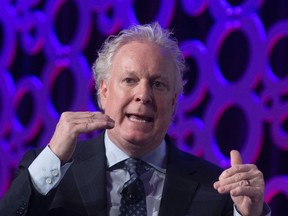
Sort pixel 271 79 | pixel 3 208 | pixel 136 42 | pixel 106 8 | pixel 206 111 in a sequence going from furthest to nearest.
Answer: pixel 106 8 < pixel 206 111 < pixel 271 79 < pixel 136 42 < pixel 3 208

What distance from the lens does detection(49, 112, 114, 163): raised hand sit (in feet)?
5.01

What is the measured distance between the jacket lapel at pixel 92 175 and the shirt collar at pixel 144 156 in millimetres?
17

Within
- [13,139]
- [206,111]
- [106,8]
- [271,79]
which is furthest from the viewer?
[13,139]

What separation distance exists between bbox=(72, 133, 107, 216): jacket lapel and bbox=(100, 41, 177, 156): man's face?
0.06m

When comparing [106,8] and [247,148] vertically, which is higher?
[106,8]

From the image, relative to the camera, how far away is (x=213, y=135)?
2557 millimetres

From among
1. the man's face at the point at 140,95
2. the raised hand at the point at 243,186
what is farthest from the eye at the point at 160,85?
the raised hand at the point at 243,186

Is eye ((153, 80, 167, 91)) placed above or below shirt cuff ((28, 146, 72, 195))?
above

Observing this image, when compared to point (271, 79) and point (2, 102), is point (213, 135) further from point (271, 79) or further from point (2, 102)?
point (2, 102)

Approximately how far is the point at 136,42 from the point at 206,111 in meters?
0.79

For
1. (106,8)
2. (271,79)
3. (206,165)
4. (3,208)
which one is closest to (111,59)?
(206,165)

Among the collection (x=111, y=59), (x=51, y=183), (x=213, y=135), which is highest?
(x=111, y=59)

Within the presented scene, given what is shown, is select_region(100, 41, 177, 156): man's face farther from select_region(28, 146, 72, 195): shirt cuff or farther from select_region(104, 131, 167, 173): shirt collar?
select_region(28, 146, 72, 195): shirt cuff

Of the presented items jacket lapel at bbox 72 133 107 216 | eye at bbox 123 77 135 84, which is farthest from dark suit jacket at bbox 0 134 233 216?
eye at bbox 123 77 135 84
